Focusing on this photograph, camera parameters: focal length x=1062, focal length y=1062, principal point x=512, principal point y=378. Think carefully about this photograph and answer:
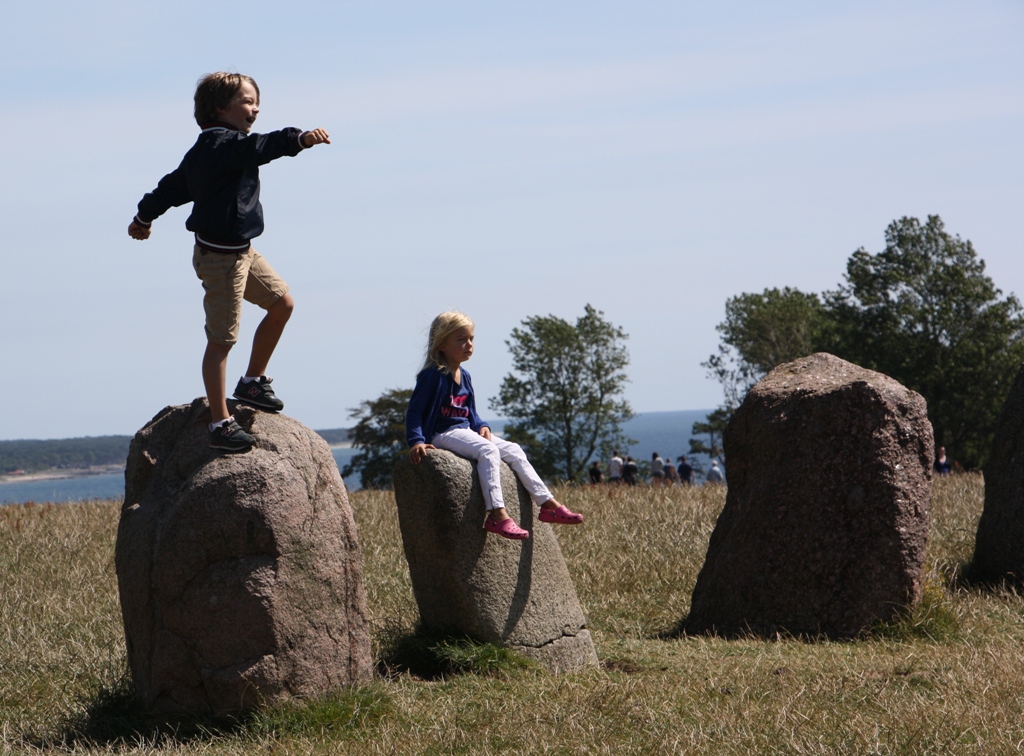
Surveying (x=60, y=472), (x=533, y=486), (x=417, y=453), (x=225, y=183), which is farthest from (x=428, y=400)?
(x=60, y=472)

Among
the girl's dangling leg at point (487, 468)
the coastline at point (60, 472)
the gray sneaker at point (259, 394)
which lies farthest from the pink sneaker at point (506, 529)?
the coastline at point (60, 472)

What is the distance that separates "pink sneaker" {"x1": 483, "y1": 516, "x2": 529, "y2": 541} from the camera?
641 centimetres

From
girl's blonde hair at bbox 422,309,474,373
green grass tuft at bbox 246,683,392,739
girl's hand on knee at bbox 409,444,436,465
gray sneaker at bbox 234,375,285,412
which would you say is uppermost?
girl's blonde hair at bbox 422,309,474,373

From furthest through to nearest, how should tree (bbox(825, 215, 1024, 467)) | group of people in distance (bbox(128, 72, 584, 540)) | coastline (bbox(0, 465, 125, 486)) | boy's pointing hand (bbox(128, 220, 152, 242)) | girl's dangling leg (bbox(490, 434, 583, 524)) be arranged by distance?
1. coastline (bbox(0, 465, 125, 486))
2. tree (bbox(825, 215, 1024, 467))
3. girl's dangling leg (bbox(490, 434, 583, 524))
4. boy's pointing hand (bbox(128, 220, 152, 242))
5. group of people in distance (bbox(128, 72, 584, 540))

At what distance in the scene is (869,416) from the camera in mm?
7871

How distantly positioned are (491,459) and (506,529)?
0.46 m

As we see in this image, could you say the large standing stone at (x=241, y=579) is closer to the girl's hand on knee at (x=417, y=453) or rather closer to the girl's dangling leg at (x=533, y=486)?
the girl's hand on knee at (x=417, y=453)

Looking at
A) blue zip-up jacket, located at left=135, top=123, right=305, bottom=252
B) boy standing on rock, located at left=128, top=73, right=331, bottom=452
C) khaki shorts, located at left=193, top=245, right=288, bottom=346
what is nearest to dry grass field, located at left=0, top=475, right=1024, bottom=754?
boy standing on rock, located at left=128, top=73, right=331, bottom=452

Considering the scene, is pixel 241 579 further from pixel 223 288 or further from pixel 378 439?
pixel 378 439

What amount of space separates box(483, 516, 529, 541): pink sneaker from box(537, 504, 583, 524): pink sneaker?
295 mm

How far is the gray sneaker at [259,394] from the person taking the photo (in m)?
6.18

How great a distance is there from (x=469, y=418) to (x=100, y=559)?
5.23 meters

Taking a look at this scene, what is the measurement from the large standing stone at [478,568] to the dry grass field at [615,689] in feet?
0.83

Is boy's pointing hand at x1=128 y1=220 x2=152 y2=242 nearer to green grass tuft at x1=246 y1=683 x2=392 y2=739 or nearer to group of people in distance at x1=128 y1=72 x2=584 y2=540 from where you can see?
group of people in distance at x1=128 y1=72 x2=584 y2=540
